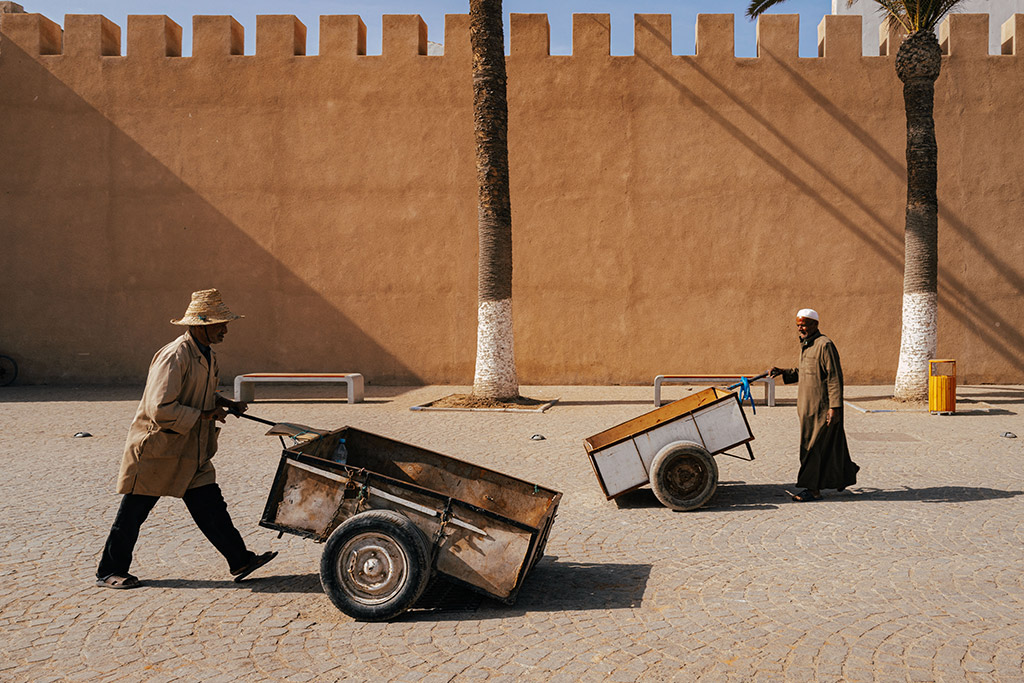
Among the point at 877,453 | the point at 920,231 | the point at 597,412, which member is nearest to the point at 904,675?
the point at 877,453

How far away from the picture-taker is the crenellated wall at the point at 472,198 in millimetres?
A: 18047

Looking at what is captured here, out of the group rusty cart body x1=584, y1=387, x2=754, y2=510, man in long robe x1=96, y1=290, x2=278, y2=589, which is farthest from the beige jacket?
rusty cart body x1=584, y1=387, x2=754, y2=510

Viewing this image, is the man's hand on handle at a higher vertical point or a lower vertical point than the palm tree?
lower

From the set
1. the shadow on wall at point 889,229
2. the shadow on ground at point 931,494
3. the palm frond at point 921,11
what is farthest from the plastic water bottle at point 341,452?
the shadow on wall at point 889,229

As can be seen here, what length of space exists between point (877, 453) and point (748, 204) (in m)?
8.94

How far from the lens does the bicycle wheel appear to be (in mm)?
19000

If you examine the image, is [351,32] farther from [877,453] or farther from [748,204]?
[877,453]

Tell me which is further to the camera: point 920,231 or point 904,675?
point 920,231

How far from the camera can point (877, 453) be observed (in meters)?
10.2

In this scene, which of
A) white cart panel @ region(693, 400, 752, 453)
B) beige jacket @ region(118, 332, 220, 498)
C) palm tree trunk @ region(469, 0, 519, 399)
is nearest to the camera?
beige jacket @ region(118, 332, 220, 498)

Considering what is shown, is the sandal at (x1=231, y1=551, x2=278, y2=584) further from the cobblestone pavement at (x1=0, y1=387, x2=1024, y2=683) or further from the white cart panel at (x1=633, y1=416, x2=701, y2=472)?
the white cart panel at (x1=633, y1=416, x2=701, y2=472)

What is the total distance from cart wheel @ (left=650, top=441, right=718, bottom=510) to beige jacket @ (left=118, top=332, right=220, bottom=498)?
3.75 meters

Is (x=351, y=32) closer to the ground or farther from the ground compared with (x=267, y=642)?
farther from the ground

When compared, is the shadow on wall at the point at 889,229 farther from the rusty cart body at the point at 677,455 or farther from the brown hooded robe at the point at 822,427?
the rusty cart body at the point at 677,455
